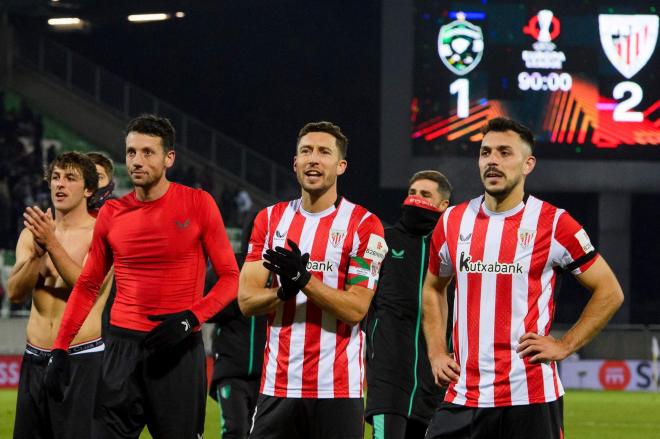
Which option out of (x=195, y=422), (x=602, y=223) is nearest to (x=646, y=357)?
(x=602, y=223)

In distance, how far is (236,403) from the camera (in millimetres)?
7750

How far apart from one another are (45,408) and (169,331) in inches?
42.1

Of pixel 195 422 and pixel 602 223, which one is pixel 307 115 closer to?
pixel 602 223

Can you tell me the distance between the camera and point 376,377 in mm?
7016

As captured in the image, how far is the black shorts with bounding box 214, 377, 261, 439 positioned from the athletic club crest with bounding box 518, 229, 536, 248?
10.4ft

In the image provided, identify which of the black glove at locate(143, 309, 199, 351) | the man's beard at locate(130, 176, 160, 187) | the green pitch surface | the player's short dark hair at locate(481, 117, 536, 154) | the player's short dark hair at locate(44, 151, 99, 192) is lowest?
the green pitch surface

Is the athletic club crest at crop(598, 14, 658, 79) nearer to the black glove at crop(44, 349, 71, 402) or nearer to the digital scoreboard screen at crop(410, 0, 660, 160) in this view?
the digital scoreboard screen at crop(410, 0, 660, 160)

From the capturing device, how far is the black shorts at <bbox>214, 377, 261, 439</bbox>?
7695 mm

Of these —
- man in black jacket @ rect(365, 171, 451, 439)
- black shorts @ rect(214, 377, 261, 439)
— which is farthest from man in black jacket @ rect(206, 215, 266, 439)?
man in black jacket @ rect(365, 171, 451, 439)

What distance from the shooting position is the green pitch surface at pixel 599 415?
526 inches

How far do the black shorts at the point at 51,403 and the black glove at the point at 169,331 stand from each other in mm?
687

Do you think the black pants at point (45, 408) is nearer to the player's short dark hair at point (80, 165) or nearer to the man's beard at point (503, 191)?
the player's short dark hair at point (80, 165)

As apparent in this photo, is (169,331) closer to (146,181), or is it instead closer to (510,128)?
(146,181)

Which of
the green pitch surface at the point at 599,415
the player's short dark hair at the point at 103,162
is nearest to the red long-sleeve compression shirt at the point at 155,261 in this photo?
the player's short dark hair at the point at 103,162
